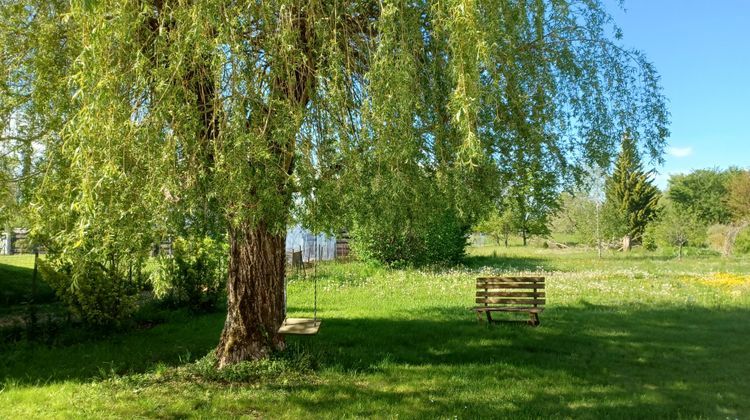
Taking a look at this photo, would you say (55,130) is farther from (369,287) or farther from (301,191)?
(369,287)

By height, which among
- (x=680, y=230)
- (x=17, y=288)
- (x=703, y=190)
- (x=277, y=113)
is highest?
(x=703, y=190)

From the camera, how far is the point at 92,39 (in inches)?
189

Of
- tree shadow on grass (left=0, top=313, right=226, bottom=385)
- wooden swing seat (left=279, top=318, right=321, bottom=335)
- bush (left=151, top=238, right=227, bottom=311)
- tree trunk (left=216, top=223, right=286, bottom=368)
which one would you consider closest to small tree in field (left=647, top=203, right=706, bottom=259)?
bush (left=151, top=238, right=227, bottom=311)

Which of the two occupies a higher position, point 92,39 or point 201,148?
point 92,39

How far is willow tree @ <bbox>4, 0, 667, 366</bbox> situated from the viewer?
4.97m

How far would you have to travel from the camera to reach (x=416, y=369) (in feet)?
25.1

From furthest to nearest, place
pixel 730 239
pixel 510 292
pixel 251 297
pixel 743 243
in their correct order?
pixel 743 243 → pixel 730 239 → pixel 510 292 → pixel 251 297

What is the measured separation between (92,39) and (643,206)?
2041 inches

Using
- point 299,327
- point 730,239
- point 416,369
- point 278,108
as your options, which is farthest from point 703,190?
point 278,108

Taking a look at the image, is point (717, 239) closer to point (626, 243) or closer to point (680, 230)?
point (626, 243)

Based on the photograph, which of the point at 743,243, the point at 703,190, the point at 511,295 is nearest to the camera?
the point at 511,295

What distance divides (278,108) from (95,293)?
6604mm

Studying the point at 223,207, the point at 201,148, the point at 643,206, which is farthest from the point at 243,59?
Answer: the point at 643,206

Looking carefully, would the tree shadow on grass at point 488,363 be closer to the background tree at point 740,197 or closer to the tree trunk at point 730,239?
the tree trunk at point 730,239
